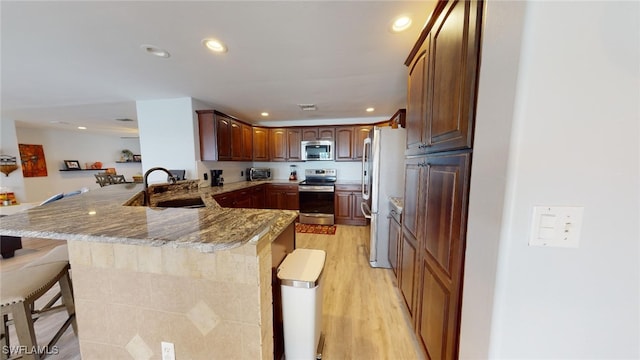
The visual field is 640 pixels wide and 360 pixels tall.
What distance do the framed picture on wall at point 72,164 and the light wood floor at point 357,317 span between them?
452 centimetres

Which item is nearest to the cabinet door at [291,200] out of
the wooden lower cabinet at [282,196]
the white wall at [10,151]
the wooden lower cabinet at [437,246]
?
the wooden lower cabinet at [282,196]

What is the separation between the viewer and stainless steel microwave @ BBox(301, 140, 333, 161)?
452 cm

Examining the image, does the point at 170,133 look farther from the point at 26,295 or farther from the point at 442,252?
the point at 442,252

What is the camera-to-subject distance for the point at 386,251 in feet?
8.56

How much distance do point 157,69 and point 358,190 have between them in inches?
137

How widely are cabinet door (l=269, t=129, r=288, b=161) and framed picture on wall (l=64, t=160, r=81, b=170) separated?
617cm

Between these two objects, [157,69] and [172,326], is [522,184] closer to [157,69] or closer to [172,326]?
[172,326]

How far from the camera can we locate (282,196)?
14.7 ft

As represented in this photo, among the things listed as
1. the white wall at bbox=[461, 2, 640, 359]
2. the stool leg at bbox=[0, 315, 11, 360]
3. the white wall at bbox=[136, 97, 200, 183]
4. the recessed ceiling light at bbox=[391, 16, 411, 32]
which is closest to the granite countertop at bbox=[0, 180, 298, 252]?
the stool leg at bbox=[0, 315, 11, 360]

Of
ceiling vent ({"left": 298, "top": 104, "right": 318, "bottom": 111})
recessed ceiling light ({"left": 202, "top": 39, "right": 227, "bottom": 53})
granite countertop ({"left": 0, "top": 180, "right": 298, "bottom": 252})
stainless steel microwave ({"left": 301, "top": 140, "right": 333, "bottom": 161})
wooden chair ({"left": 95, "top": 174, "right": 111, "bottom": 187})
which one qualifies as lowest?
wooden chair ({"left": 95, "top": 174, "right": 111, "bottom": 187})

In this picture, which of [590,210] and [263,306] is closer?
[590,210]

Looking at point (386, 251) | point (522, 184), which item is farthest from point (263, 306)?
point (386, 251)

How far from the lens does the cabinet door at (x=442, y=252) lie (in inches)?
37.0

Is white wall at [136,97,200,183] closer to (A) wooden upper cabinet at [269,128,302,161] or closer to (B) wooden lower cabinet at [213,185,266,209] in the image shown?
(B) wooden lower cabinet at [213,185,266,209]
